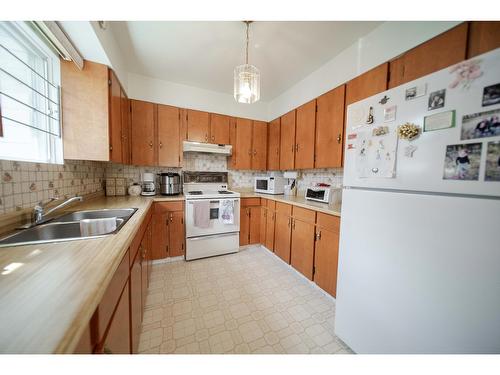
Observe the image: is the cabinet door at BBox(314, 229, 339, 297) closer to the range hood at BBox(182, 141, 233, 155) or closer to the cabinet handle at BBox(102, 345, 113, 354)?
the cabinet handle at BBox(102, 345, 113, 354)

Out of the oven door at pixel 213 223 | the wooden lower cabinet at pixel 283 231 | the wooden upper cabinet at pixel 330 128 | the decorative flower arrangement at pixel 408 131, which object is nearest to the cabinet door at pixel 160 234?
the oven door at pixel 213 223

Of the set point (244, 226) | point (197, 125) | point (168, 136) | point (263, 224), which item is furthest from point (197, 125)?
point (263, 224)

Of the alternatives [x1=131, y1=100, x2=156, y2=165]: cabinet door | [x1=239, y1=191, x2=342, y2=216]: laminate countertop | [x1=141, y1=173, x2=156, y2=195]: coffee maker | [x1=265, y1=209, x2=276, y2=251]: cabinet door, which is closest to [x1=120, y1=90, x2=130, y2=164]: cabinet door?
[x1=131, y1=100, x2=156, y2=165]: cabinet door

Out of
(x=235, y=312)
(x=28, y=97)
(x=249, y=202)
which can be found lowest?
(x=235, y=312)

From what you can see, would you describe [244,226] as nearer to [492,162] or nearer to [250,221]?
[250,221]

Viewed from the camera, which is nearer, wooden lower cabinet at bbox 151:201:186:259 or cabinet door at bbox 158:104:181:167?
wooden lower cabinet at bbox 151:201:186:259

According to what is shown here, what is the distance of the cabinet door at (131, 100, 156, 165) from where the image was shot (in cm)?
231

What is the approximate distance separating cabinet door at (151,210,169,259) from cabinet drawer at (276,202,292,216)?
1.45m

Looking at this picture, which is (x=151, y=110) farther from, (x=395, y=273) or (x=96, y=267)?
(x=395, y=273)

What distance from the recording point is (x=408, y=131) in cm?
89

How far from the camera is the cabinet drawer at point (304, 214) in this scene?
1.86 m

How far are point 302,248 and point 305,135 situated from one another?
138 centimetres
